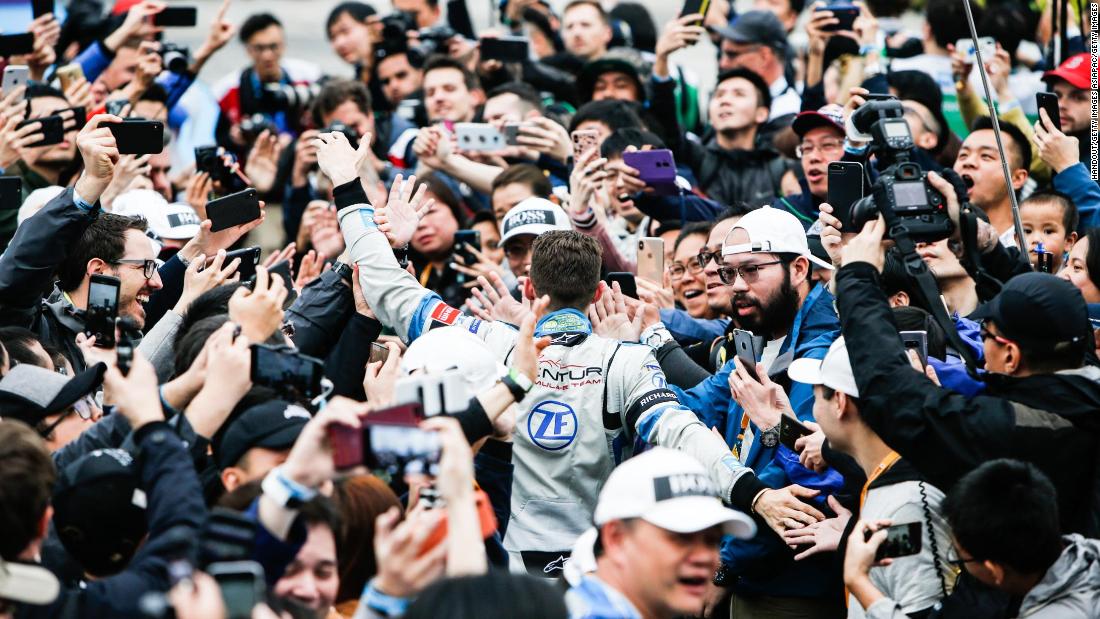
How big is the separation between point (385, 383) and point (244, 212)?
5.70 ft

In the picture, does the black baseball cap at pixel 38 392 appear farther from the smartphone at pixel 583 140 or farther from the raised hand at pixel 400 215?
the smartphone at pixel 583 140

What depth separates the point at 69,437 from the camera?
526 cm

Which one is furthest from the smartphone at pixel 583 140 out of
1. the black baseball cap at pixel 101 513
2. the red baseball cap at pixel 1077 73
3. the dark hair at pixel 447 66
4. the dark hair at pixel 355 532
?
the black baseball cap at pixel 101 513

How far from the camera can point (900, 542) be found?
4418mm

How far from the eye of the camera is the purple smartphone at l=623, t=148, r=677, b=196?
27.3 ft

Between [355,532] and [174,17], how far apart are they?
25.6 ft

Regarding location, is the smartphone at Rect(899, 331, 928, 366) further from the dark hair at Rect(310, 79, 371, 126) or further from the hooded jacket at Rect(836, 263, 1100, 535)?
the dark hair at Rect(310, 79, 371, 126)

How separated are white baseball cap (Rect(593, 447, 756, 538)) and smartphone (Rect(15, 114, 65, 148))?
539cm

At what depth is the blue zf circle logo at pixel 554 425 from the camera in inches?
225

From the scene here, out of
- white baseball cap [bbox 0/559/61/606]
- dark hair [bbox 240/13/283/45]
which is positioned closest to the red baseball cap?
white baseball cap [bbox 0/559/61/606]

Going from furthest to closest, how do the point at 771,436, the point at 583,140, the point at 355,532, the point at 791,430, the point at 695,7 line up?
1. the point at 695,7
2. the point at 583,140
3. the point at 771,436
4. the point at 791,430
5. the point at 355,532

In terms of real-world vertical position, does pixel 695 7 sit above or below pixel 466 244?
above

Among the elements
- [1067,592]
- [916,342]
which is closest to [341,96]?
[916,342]
